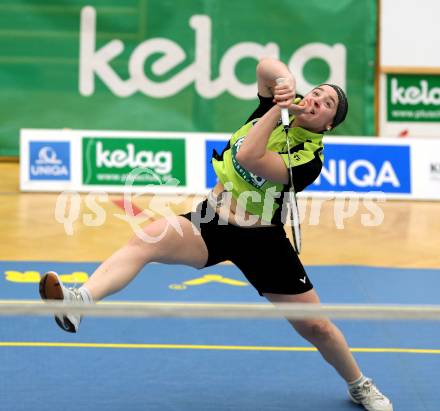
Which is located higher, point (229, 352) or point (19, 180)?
point (19, 180)

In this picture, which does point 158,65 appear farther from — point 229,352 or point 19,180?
point 229,352

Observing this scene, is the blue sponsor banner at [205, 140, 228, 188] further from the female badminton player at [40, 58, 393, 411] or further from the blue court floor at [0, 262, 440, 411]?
the female badminton player at [40, 58, 393, 411]

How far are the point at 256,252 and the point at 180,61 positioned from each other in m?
6.99

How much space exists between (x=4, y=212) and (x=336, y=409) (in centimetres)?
511

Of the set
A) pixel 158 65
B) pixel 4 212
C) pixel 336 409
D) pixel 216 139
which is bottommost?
pixel 336 409

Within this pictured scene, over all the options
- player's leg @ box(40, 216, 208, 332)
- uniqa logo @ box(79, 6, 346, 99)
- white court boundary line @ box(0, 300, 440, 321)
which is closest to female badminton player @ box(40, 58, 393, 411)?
player's leg @ box(40, 216, 208, 332)

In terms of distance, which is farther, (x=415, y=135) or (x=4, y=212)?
(x=415, y=135)

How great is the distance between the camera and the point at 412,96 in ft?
37.4

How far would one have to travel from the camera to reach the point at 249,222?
14.9ft

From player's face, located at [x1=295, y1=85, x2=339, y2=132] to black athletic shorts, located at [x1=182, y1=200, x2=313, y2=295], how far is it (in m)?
0.55

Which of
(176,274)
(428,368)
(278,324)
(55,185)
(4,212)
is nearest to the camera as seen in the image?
(428,368)

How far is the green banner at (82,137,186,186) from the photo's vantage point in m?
10.1

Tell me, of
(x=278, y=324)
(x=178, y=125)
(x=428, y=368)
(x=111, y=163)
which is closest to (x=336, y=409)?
(x=428, y=368)

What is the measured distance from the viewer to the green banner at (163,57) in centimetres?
1116
